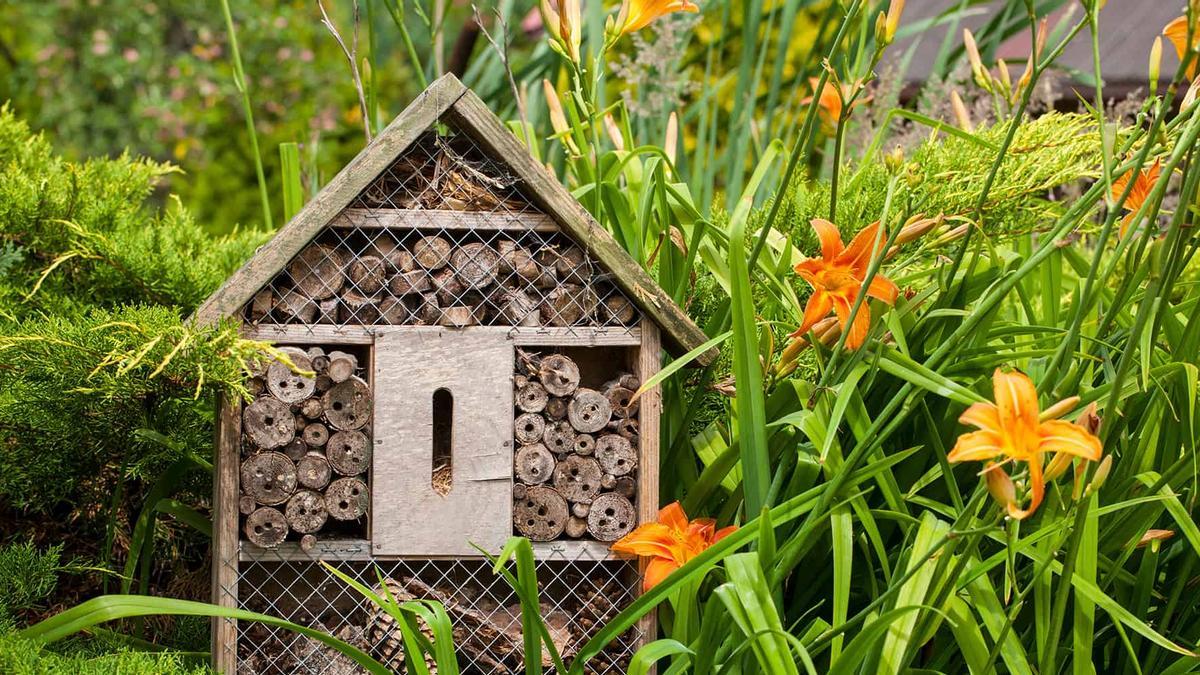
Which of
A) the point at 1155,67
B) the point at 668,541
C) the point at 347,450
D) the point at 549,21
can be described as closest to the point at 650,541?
the point at 668,541

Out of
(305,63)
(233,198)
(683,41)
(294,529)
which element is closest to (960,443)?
(294,529)

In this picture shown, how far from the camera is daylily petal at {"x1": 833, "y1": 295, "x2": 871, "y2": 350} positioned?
1.18 metres

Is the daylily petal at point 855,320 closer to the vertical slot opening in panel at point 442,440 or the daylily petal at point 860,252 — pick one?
the daylily petal at point 860,252

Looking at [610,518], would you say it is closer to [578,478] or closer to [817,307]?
[578,478]

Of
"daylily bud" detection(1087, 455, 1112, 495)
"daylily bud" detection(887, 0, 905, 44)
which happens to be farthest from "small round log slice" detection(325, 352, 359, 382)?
"daylily bud" detection(1087, 455, 1112, 495)

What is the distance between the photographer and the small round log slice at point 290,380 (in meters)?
1.29

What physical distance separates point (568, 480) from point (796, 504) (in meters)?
0.29

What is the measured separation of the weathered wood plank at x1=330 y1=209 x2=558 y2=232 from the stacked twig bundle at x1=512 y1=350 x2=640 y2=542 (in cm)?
16

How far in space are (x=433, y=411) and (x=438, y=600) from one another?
9.1 inches

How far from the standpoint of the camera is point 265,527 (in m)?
1.30

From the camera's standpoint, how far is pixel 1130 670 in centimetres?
137

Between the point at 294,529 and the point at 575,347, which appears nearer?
the point at 294,529

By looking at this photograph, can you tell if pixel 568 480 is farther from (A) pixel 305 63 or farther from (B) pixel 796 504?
(A) pixel 305 63

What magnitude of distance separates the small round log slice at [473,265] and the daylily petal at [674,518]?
1.13 ft
